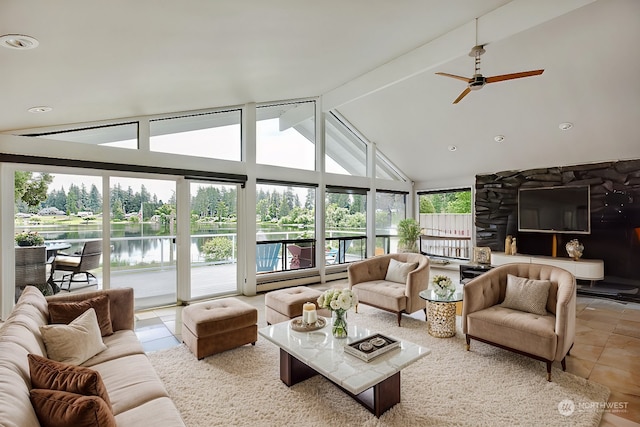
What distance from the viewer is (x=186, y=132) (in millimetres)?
5191

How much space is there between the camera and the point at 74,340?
2240 millimetres

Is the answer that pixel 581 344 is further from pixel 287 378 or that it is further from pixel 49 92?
pixel 49 92

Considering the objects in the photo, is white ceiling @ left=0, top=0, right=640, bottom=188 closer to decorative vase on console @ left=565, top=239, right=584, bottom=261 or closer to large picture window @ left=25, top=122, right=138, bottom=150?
large picture window @ left=25, top=122, right=138, bottom=150

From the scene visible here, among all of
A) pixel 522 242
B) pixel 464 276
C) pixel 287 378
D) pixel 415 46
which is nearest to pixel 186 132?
pixel 415 46

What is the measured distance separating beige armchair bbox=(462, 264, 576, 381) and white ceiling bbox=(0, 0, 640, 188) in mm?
2623

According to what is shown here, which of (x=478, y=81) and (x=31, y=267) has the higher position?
(x=478, y=81)

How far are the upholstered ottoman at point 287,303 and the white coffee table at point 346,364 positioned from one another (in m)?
0.75

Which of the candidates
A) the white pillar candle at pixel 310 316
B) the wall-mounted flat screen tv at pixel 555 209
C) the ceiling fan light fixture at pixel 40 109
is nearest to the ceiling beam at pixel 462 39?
the white pillar candle at pixel 310 316

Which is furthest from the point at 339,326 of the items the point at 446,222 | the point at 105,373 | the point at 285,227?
the point at 446,222

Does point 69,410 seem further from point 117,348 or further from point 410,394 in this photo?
point 410,394

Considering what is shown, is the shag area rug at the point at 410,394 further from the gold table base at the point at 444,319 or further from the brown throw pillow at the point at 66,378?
the brown throw pillow at the point at 66,378

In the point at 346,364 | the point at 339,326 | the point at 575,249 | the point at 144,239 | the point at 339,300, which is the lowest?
the point at 346,364

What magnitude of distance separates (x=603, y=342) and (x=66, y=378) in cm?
479

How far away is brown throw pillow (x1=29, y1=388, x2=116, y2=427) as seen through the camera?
122 centimetres
